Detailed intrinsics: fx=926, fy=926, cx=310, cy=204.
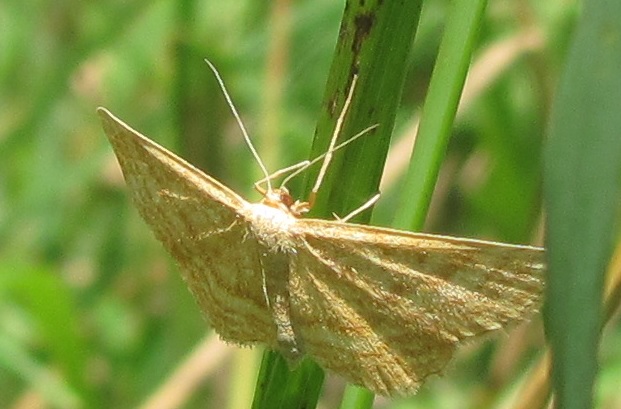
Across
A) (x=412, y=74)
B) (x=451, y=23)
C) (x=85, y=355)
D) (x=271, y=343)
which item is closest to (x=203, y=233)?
(x=271, y=343)

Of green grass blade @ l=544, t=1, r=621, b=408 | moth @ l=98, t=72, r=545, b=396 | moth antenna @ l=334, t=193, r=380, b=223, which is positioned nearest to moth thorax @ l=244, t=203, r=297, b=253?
moth @ l=98, t=72, r=545, b=396

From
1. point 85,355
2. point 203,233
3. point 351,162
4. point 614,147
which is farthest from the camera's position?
point 85,355

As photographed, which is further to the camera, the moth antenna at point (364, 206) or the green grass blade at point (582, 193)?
the moth antenna at point (364, 206)

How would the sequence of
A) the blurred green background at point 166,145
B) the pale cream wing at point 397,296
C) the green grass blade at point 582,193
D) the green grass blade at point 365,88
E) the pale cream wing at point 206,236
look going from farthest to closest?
the blurred green background at point 166,145 → the pale cream wing at point 206,236 → the pale cream wing at point 397,296 → the green grass blade at point 365,88 → the green grass blade at point 582,193

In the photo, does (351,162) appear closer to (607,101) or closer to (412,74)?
(607,101)

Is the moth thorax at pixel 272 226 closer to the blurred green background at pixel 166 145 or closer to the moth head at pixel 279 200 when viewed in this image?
the moth head at pixel 279 200

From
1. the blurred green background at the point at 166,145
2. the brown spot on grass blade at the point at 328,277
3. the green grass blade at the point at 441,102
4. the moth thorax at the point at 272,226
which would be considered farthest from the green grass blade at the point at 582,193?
the blurred green background at the point at 166,145

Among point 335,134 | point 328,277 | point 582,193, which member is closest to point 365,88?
point 335,134

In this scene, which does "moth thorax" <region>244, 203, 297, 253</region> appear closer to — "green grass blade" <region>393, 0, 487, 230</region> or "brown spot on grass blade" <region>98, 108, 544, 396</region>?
"brown spot on grass blade" <region>98, 108, 544, 396</region>

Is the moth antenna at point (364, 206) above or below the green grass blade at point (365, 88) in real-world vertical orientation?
below
